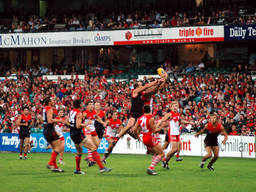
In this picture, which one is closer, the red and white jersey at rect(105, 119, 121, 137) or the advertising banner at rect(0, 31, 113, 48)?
the red and white jersey at rect(105, 119, 121, 137)

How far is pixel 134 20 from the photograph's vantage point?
38969 millimetres

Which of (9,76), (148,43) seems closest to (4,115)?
(9,76)

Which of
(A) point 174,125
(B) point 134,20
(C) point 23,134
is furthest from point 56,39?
(A) point 174,125

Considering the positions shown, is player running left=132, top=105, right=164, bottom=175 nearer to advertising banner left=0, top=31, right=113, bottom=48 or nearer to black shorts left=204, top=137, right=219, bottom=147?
black shorts left=204, top=137, right=219, bottom=147

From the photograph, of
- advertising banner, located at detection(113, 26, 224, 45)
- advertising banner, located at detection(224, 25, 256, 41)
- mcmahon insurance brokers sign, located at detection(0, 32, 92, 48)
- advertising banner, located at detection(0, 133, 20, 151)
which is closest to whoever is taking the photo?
advertising banner, located at detection(0, 133, 20, 151)

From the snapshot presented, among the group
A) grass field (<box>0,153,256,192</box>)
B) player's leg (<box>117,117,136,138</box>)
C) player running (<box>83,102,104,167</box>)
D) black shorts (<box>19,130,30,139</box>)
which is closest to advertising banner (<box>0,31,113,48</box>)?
black shorts (<box>19,130,30,139</box>)

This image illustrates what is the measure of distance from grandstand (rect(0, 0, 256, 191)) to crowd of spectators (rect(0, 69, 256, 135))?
0.21 ft

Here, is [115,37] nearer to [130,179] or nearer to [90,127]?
[90,127]

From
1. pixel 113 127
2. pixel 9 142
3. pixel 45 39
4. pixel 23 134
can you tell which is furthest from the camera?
pixel 45 39

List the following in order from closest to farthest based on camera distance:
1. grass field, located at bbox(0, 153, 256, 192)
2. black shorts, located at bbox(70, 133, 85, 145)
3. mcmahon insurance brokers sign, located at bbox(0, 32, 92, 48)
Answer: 1. grass field, located at bbox(0, 153, 256, 192)
2. black shorts, located at bbox(70, 133, 85, 145)
3. mcmahon insurance brokers sign, located at bbox(0, 32, 92, 48)

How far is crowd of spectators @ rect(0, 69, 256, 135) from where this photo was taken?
995 inches

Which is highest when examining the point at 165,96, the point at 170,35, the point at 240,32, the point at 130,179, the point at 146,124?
the point at 170,35

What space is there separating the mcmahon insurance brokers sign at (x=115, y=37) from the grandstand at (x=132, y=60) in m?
0.07

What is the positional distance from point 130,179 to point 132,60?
27991mm
